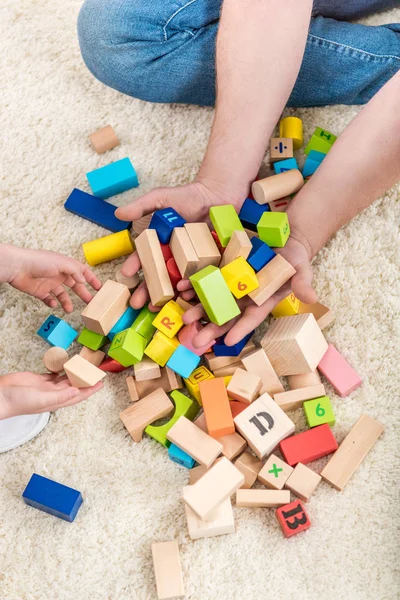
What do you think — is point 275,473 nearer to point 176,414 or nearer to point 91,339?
point 176,414

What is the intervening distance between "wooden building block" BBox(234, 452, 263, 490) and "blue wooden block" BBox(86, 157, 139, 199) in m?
0.54

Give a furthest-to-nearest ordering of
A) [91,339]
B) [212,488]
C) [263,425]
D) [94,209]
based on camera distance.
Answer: [94,209] → [91,339] → [263,425] → [212,488]

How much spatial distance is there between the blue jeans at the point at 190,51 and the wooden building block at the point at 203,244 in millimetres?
373

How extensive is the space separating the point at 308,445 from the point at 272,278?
255 mm

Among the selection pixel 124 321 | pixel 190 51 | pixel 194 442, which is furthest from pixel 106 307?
pixel 190 51

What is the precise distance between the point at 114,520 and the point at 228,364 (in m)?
0.29

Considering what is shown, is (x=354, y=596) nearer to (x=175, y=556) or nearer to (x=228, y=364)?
(x=175, y=556)

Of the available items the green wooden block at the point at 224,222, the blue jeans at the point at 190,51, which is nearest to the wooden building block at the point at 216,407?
the green wooden block at the point at 224,222

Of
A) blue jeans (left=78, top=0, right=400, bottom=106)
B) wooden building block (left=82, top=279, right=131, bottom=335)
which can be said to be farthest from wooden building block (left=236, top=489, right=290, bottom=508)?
blue jeans (left=78, top=0, right=400, bottom=106)

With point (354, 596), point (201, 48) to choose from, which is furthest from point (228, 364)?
point (201, 48)

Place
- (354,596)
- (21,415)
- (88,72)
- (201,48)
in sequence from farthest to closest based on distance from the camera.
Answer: (88,72) < (201,48) < (21,415) < (354,596)

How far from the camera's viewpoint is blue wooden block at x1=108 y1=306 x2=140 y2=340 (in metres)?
1.04

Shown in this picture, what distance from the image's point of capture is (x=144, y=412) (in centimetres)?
98

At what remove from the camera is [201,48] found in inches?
47.9
